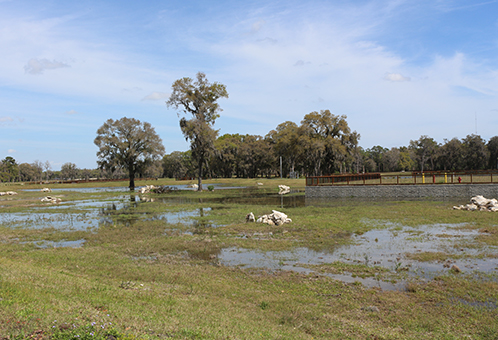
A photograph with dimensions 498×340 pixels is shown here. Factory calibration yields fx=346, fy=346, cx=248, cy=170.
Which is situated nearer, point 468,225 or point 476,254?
point 476,254

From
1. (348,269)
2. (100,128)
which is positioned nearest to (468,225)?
(348,269)

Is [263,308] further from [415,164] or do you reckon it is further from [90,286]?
[415,164]

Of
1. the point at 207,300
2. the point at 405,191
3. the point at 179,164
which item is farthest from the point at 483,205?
the point at 179,164

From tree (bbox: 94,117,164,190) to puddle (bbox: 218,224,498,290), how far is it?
1823 inches

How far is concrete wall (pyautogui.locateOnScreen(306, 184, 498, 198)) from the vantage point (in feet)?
109

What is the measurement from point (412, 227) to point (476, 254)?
5.88 metres

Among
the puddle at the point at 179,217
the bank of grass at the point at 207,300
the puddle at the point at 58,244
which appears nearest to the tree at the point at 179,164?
the puddle at the point at 179,217

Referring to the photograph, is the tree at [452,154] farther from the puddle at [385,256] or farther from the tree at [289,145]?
the puddle at [385,256]

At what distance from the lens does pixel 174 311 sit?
690cm

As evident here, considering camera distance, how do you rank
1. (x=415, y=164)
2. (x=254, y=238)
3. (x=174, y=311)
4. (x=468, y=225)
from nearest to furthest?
(x=174, y=311)
(x=254, y=238)
(x=468, y=225)
(x=415, y=164)

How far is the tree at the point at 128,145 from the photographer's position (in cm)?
5556

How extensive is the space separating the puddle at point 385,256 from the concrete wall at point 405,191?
2088 cm

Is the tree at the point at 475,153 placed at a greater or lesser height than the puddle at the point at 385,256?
greater

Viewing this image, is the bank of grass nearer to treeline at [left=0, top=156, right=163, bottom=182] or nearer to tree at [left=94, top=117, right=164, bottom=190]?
tree at [left=94, top=117, right=164, bottom=190]
